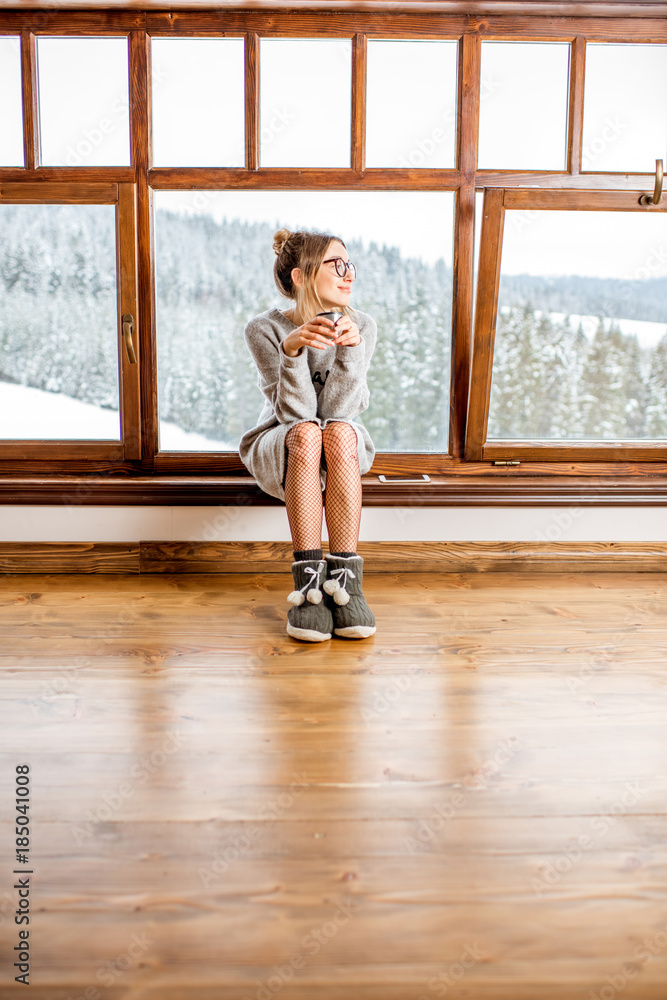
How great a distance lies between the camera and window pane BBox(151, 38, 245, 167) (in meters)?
2.53

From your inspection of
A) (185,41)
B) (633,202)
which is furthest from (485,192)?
(185,41)

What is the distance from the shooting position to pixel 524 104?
8.35ft

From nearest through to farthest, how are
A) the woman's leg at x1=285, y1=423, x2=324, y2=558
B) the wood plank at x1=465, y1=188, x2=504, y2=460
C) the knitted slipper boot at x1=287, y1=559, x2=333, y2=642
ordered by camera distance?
1. the knitted slipper boot at x1=287, y1=559, x2=333, y2=642
2. the woman's leg at x1=285, y1=423, x2=324, y2=558
3. the wood plank at x1=465, y1=188, x2=504, y2=460

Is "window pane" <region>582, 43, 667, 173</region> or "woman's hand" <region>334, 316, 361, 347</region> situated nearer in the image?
"woman's hand" <region>334, 316, 361, 347</region>

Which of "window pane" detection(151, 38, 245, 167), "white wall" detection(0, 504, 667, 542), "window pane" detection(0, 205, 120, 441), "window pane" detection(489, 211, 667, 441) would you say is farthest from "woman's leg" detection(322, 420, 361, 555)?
"window pane" detection(151, 38, 245, 167)

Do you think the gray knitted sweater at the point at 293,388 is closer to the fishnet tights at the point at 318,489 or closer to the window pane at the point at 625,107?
the fishnet tights at the point at 318,489

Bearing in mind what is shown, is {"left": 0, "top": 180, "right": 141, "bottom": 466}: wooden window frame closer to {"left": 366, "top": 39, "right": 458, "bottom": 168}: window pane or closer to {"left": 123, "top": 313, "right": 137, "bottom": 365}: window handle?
{"left": 123, "top": 313, "right": 137, "bottom": 365}: window handle

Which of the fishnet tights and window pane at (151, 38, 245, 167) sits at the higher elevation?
window pane at (151, 38, 245, 167)

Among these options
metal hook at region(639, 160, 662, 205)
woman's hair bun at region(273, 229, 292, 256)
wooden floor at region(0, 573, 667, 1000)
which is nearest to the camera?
wooden floor at region(0, 573, 667, 1000)

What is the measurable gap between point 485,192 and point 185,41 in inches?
42.6

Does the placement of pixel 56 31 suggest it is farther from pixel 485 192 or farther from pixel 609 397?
pixel 609 397

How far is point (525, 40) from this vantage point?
2.52 meters

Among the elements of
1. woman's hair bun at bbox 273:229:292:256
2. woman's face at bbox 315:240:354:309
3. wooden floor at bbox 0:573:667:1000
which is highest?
woman's hair bun at bbox 273:229:292:256

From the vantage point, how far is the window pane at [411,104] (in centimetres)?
254
